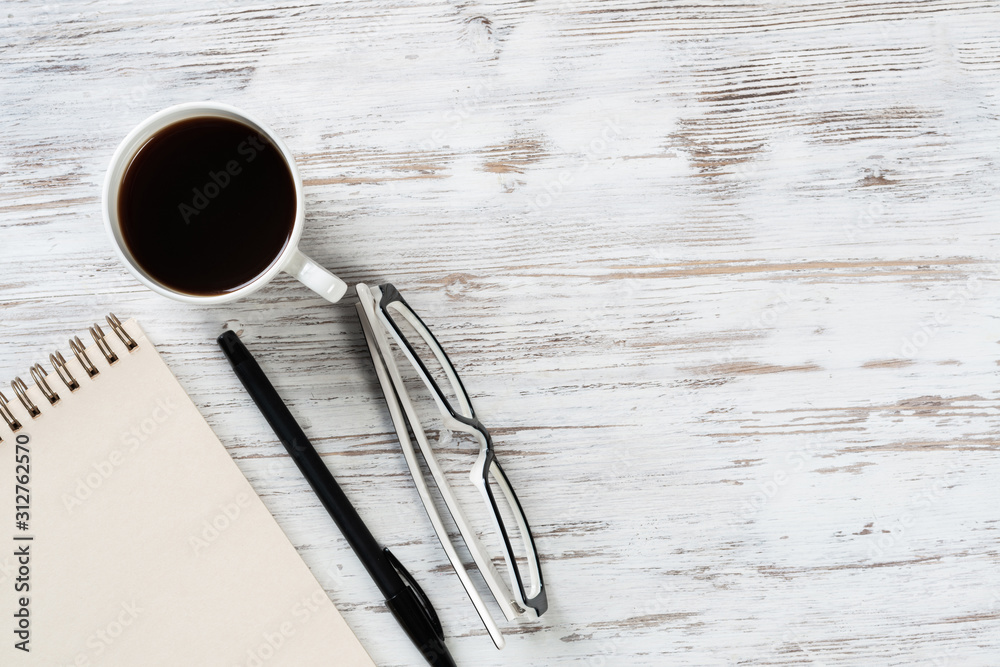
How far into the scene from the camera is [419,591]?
2.01 ft

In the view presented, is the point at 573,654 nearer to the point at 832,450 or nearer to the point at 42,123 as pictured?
the point at 832,450

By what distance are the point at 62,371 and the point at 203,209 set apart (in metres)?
0.23

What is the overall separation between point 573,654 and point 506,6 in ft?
2.09

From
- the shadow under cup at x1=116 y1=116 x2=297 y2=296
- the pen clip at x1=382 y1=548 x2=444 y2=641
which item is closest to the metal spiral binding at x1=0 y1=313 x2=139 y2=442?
the shadow under cup at x1=116 y1=116 x2=297 y2=296

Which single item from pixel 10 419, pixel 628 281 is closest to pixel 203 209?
pixel 10 419

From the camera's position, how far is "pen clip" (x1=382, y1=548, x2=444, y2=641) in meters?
0.61

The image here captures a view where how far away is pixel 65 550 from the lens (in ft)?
1.88

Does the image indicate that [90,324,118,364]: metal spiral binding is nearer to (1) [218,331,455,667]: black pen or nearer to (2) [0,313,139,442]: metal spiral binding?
(2) [0,313,139,442]: metal spiral binding

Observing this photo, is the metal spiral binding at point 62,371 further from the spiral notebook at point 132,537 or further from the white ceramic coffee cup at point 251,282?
the white ceramic coffee cup at point 251,282

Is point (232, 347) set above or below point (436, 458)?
above

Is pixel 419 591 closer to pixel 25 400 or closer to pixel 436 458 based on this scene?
pixel 436 458

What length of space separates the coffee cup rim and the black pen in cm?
11

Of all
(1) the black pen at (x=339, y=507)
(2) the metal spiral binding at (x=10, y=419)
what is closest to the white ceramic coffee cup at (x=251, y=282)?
(1) the black pen at (x=339, y=507)

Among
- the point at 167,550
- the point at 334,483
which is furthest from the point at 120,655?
the point at 334,483
